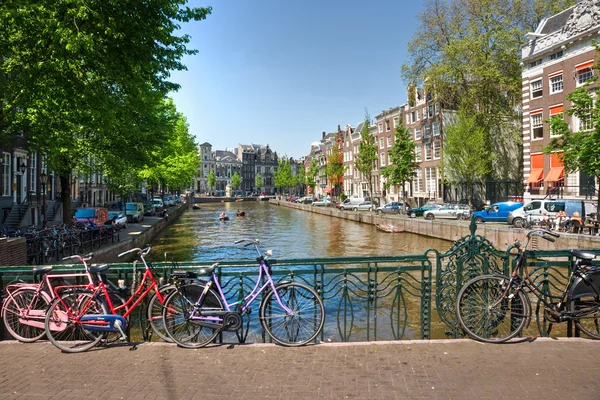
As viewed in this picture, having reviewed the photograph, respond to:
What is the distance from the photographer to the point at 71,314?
237 inches

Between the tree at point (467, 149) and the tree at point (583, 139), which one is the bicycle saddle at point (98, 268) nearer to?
the tree at point (583, 139)

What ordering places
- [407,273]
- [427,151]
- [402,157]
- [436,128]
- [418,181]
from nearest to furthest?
1. [407,273]
2. [402,157]
3. [436,128]
4. [427,151]
5. [418,181]

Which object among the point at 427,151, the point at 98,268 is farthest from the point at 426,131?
the point at 98,268

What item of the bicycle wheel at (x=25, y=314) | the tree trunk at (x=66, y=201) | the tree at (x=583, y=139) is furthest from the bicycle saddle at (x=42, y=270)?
the tree at (x=583, y=139)

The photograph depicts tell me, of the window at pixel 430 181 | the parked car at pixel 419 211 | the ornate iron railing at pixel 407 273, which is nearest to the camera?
the ornate iron railing at pixel 407 273

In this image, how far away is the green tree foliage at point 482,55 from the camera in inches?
1662

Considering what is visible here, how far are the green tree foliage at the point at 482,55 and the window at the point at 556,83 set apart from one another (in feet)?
27.1

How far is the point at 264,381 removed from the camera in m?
4.77

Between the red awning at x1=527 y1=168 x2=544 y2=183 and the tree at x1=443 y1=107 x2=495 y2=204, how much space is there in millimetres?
6890

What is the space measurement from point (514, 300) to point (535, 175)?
33772 mm

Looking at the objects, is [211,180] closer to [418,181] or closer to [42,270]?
[418,181]

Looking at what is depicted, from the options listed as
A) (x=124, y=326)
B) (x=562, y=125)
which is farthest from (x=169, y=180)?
(x=124, y=326)

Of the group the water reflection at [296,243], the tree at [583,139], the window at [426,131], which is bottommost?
the water reflection at [296,243]

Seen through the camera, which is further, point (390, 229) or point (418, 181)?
point (418, 181)
